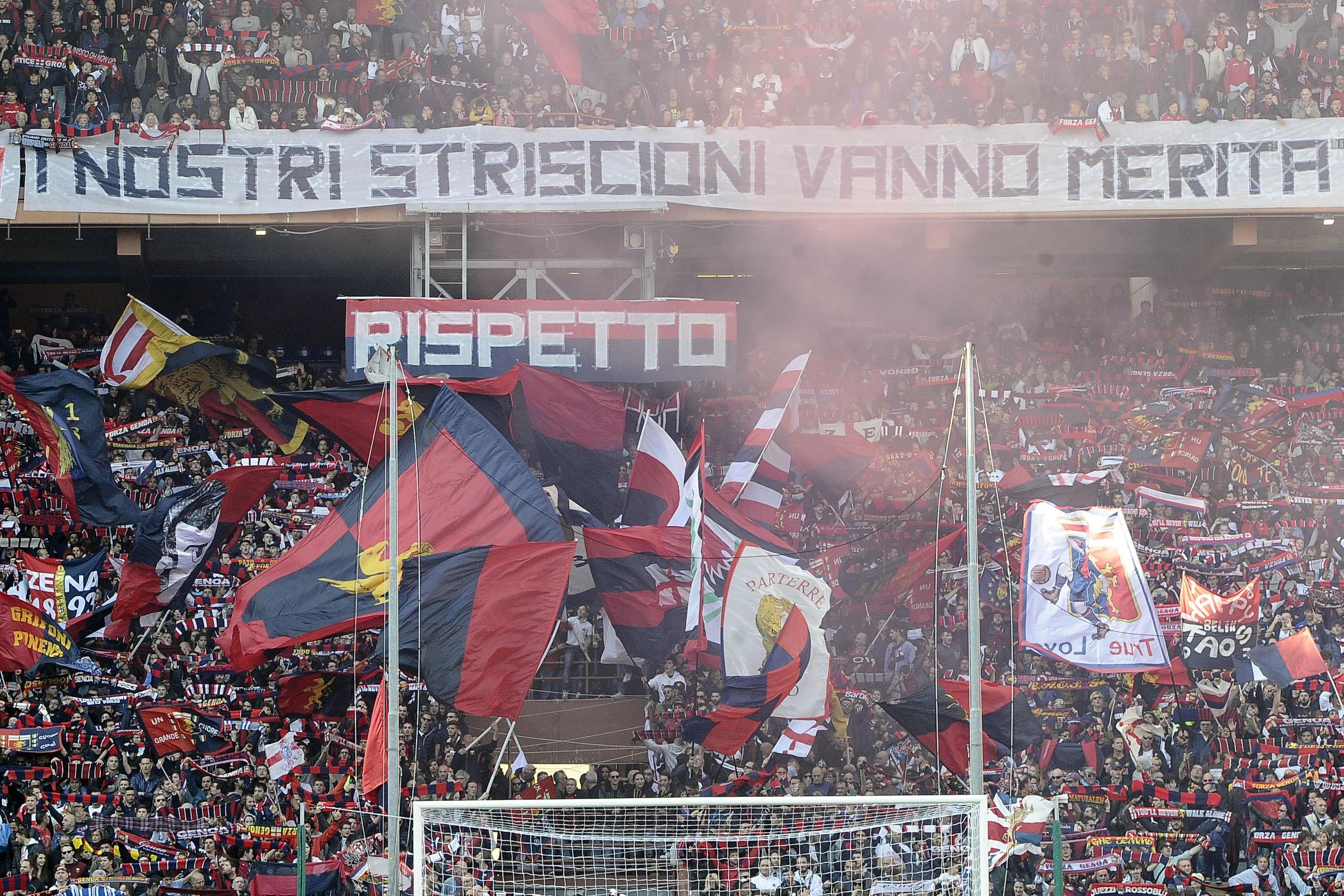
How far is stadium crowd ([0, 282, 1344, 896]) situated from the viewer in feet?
57.0

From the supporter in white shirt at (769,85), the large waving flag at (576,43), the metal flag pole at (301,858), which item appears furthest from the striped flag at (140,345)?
the metal flag pole at (301,858)

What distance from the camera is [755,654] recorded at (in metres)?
17.7

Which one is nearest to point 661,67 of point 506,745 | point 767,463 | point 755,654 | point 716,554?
point 767,463

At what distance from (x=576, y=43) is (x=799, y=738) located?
10.1 metres

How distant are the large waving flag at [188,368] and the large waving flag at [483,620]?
20.4 ft

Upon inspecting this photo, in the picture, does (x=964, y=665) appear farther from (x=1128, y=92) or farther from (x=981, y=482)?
(x=1128, y=92)

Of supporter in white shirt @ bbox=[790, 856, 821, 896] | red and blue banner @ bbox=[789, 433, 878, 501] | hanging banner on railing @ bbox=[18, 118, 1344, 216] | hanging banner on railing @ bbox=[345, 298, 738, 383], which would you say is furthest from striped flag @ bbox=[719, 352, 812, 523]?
supporter in white shirt @ bbox=[790, 856, 821, 896]

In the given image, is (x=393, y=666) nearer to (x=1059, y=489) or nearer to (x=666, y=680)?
(x=666, y=680)

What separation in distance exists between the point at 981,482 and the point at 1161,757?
457 cm

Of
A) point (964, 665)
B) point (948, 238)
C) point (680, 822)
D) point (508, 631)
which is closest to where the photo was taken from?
point (680, 822)

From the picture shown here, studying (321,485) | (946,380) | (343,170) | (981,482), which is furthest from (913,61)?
(321,485)

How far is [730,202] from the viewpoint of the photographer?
22781 millimetres

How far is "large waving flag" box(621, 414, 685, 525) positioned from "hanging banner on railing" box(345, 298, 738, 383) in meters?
2.47

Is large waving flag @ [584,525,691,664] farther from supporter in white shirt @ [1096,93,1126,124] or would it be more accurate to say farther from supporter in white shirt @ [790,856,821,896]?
supporter in white shirt @ [1096,93,1126,124]
